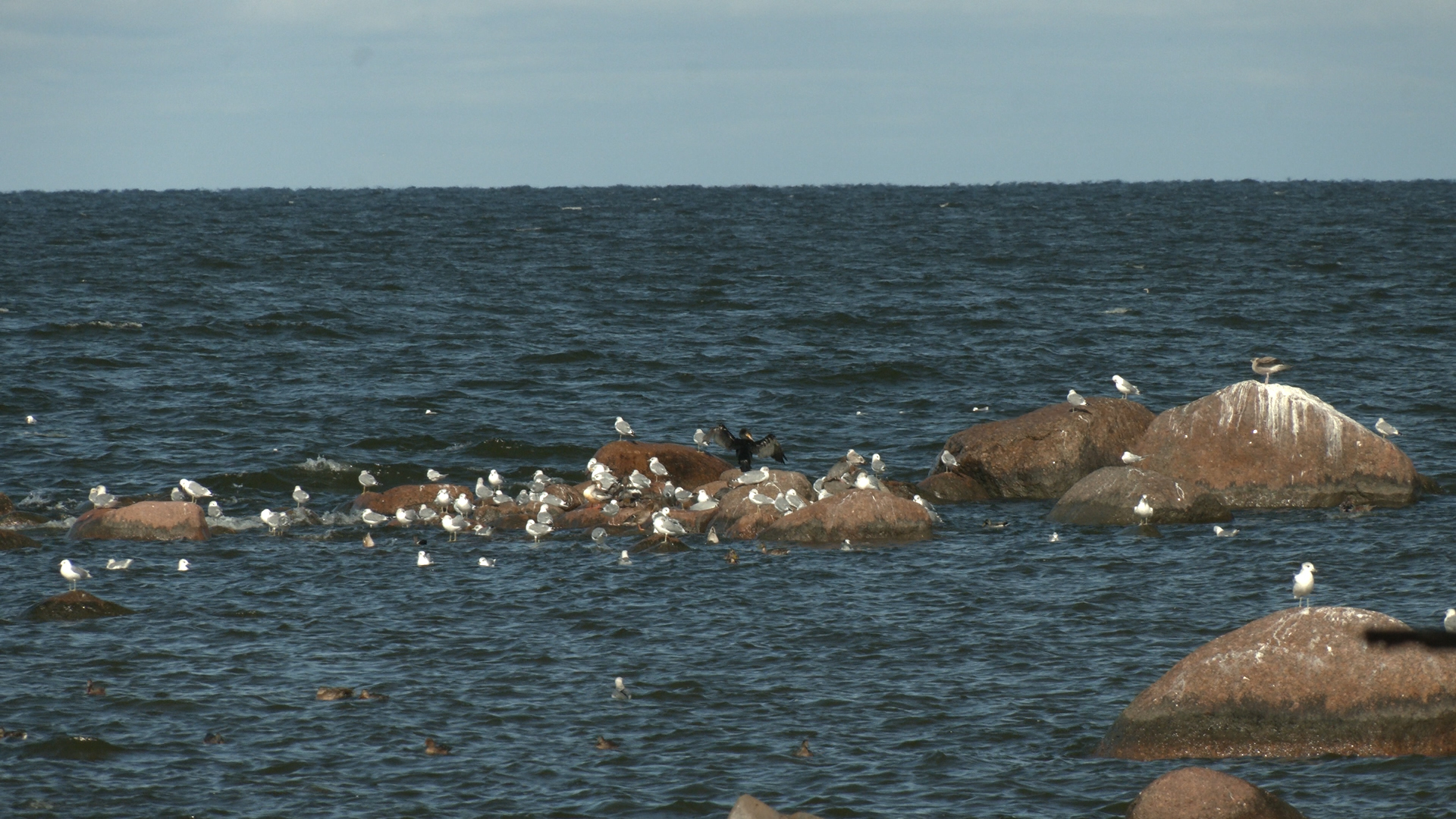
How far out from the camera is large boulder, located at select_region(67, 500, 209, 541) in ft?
55.6

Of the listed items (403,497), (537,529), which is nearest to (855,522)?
(537,529)

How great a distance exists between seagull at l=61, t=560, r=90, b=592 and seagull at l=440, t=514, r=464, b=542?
13.4 feet

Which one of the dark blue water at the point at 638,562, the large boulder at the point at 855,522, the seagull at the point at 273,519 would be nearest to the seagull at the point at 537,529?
the dark blue water at the point at 638,562

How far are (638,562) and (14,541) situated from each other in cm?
728

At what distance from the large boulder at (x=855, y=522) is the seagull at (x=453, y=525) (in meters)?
3.74

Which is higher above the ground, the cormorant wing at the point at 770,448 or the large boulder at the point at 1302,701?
the cormorant wing at the point at 770,448

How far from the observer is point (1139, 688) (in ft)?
36.1

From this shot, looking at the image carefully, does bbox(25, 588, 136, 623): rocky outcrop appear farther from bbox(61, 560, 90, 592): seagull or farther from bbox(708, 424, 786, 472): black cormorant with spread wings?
bbox(708, 424, 786, 472): black cormorant with spread wings

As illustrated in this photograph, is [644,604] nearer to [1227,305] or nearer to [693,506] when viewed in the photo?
[693,506]

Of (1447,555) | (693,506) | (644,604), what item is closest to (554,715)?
(644,604)

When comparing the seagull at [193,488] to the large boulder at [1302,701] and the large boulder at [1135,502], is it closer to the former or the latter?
the large boulder at [1135,502]

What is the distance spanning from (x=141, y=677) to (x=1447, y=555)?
41.3 feet

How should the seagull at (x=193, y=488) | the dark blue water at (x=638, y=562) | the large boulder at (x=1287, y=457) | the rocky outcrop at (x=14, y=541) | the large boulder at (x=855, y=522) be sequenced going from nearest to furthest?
the dark blue water at (x=638, y=562), the rocky outcrop at (x=14, y=541), the large boulder at (x=855, y=522), the large boulder at (x=1287, y=457), the seagull at (x=193, y=488)

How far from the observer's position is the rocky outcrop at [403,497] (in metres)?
18.7
